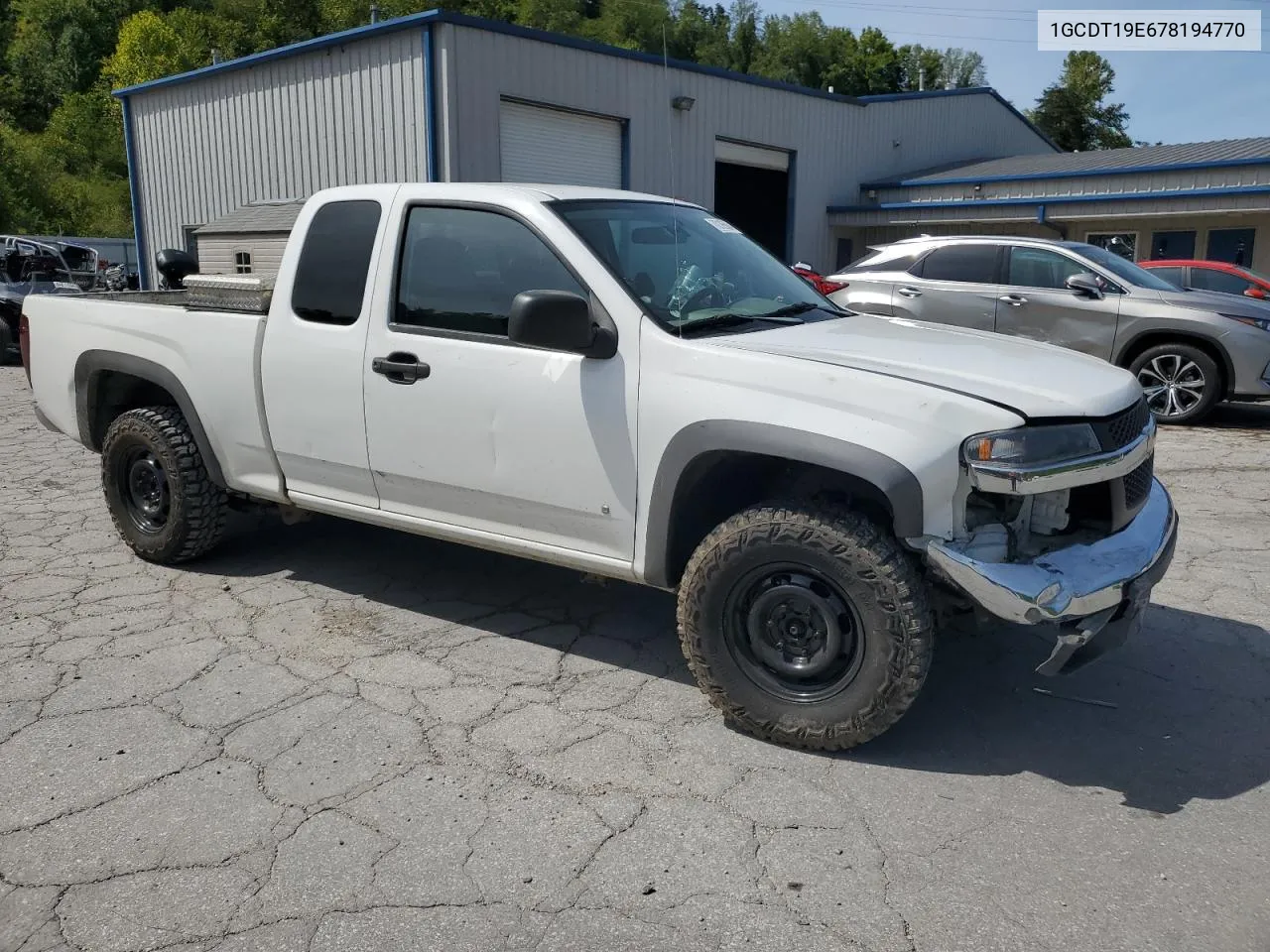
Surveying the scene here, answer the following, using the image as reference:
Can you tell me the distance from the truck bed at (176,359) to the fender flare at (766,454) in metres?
2.05

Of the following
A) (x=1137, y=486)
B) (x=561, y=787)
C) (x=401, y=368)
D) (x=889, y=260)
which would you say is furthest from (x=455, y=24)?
(x=561, y=787)

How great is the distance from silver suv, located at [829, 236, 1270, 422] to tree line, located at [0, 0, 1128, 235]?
40.2 metres

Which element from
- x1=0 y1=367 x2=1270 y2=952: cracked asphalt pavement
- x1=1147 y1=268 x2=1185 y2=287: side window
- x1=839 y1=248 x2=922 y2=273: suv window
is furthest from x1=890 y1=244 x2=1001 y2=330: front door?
x1=0 y1=367 x2=1270 y2=952: cracked asphalt pavement

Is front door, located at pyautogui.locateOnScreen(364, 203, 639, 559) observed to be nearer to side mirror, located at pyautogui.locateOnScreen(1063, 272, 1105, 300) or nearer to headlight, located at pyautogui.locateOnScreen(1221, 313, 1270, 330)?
side mirror, located at pyautogui.locateOnScreen(1063, 272, 1105, 300)

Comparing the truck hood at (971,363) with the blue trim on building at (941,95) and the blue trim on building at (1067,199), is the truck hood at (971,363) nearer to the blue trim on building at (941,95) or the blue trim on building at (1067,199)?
the blue trim on building at (1067,199)

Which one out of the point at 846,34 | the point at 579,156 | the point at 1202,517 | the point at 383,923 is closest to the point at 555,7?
the point at 846,34

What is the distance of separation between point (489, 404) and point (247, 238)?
10.1m

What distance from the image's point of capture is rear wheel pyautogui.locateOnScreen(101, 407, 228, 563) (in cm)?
509


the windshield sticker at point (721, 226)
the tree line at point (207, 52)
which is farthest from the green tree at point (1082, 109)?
the windshield sticker at point (721, 226)

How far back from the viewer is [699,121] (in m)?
17.9

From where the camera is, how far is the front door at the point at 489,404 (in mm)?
3686

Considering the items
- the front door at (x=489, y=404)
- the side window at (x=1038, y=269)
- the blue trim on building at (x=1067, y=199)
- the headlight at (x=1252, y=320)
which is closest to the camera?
the front door at (x=489, y=404)

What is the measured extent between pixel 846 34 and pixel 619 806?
2679 inches

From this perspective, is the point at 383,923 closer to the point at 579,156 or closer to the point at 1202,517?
the point at 1202,517
